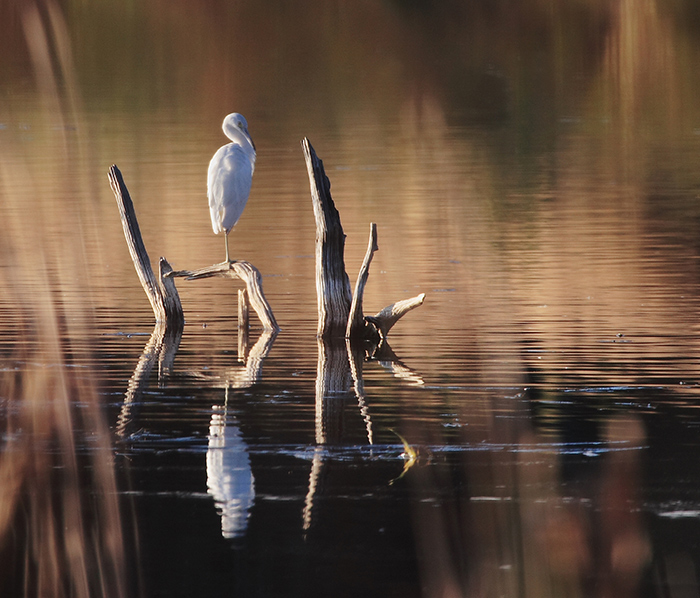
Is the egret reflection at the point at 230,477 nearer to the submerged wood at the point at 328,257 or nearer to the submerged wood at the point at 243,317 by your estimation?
the submerged wood at the point at 328,257

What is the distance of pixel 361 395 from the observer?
10375 mm

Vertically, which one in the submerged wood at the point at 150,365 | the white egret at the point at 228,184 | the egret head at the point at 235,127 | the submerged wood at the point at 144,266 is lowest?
the submerged wood at the point at 150,365

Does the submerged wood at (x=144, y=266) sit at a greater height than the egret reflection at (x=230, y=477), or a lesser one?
greater

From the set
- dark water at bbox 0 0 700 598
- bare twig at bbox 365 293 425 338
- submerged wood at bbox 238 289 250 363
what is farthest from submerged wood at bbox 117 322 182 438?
bare twig at bbox 365 293 425 338

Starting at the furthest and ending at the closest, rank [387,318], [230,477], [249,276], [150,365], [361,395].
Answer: [249,276] → [387,318] → [150,365] → [361,395] → [230,477]

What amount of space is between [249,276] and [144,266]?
1.18 meters

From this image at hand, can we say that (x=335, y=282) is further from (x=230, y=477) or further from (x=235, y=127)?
(x=230, y=477)

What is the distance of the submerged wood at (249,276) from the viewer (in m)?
13.5

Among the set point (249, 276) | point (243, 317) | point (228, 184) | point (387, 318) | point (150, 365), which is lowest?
point (150, 365)

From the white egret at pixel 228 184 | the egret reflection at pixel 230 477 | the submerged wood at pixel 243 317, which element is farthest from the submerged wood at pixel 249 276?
the egret reflection at pixel 230 477

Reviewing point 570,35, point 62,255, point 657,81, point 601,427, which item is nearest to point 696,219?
point 62,255

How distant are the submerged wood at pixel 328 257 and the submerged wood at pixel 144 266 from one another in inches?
68.8

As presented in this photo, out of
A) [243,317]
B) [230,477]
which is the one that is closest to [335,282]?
[243,317]

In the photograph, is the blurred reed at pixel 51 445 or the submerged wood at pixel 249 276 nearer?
the blurred reed at pixel 51 445
